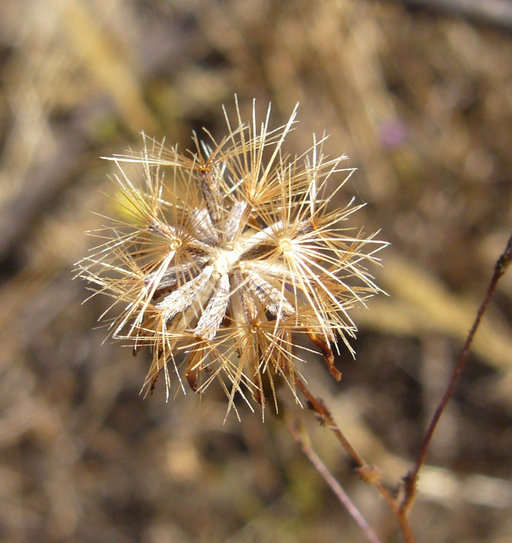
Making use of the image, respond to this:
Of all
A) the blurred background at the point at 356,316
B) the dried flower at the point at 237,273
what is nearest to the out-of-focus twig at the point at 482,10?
the blurred background at the point at 356,316

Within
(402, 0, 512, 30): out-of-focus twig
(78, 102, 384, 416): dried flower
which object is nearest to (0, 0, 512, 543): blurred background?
(402, 0, 512, 30): out-of-focus twig

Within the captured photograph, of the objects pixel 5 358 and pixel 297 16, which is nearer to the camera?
pixel 297 16

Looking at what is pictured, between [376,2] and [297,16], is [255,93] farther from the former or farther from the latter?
[376,2]

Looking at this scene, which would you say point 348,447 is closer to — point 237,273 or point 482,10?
point 237,273

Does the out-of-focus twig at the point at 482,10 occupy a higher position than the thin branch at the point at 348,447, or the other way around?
the out-of-focus twig at the point at 482,10

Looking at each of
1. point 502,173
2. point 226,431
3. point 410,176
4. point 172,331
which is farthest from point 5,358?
point 502,173

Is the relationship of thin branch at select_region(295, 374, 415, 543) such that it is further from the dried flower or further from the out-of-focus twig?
the out-of-focus twig

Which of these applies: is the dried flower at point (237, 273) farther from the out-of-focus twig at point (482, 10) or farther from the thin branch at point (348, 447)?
the out-of-focus twig at point (482, 10)

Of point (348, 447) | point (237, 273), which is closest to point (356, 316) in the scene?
point (348, 447)
